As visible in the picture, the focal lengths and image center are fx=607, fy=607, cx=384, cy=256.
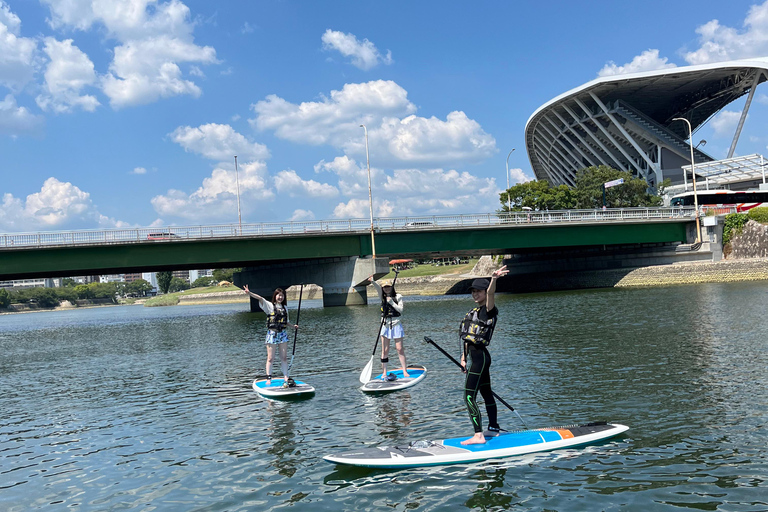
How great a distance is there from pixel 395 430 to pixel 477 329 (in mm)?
3052

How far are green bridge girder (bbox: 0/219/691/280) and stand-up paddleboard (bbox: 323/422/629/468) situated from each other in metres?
49.6

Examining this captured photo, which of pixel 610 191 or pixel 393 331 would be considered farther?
pixel 610 191

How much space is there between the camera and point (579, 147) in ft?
412

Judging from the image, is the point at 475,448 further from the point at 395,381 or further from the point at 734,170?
the point at 734,170

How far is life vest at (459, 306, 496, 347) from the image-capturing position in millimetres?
9328

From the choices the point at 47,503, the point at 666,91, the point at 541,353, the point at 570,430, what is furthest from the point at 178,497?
the point at 666,91

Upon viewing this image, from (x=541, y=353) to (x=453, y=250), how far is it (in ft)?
144

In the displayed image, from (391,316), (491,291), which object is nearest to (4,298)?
(391,316)

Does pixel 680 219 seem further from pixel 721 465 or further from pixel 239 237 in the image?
pixel 721 465

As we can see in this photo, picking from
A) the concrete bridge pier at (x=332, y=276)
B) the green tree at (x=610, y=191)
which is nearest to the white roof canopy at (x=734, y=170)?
the green tree at (x=610, y=191)

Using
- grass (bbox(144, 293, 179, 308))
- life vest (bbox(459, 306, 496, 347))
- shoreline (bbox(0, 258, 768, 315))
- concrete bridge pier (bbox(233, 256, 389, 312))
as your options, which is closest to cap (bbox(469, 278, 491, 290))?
life vest (bbox(459, 306, 496, 347))

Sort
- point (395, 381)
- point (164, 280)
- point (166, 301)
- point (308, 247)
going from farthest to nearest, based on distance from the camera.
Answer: point (164, 280)
point (166, 301)
point (308, 247)
point (395, 381)

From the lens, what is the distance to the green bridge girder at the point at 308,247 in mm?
53125

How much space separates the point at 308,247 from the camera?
59531mm
